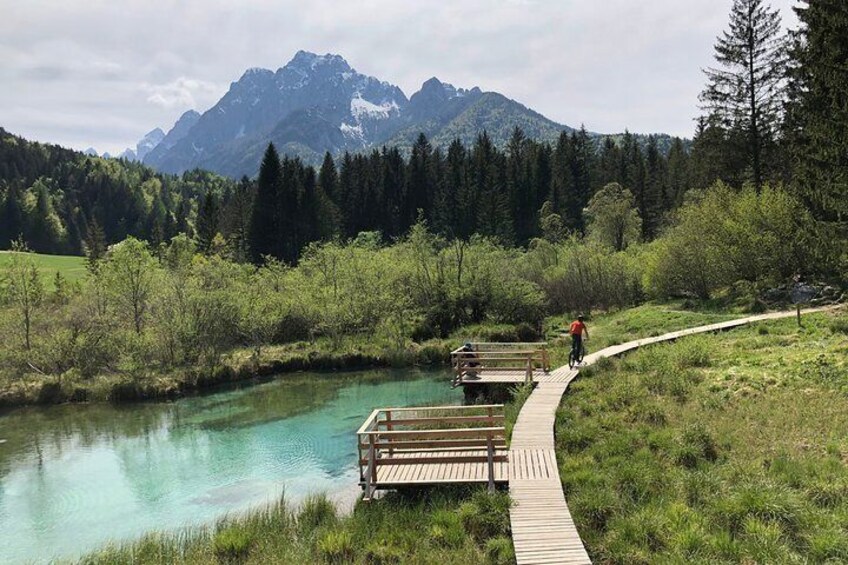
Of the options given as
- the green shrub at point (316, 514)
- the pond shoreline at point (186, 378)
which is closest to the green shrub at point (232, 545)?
the green shrub at point (316, 514)

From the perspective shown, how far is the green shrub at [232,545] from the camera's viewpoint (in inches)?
410

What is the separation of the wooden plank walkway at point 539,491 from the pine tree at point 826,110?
14.2 metres

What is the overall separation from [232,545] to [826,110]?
32.3m

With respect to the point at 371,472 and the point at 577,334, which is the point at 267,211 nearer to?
Result: the point at 577,334

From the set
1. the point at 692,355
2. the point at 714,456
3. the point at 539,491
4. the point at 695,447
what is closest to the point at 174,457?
Result: the point at 539,491

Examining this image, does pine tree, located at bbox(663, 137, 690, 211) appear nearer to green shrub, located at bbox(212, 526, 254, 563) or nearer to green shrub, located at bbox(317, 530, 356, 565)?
green shrub, located at bbox(317, 530, 356, 565)

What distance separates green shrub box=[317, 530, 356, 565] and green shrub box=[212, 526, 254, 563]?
1.58 meters

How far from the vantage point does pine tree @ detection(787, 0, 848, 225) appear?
2152 centimetres

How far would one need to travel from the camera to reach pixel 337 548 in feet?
32.3

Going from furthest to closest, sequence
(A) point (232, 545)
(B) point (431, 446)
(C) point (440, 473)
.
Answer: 1. (B) point (431, 446)
2. (C) point (440, 473)
3. (A) point (232, 545)

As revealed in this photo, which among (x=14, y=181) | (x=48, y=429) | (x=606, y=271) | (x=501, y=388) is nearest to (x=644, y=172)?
(x=606, y=271)

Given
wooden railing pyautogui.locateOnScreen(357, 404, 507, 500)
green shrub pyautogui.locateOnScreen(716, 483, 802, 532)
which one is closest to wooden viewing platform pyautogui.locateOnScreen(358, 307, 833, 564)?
wooden railing pyautogui.locateOnScreen(357, 404, 507, 500)

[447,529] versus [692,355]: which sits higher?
[692,355]

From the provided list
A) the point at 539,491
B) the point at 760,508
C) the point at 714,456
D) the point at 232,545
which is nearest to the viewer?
the point at 760,508
